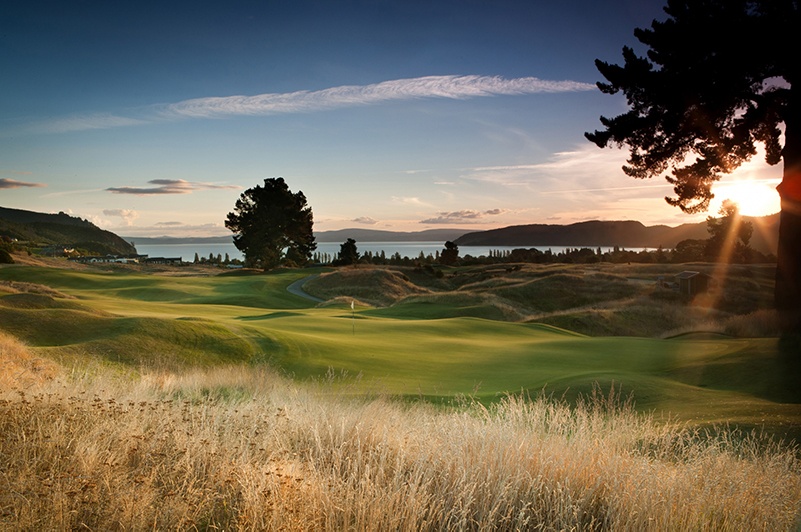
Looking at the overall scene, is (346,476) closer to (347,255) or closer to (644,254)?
(347,255)

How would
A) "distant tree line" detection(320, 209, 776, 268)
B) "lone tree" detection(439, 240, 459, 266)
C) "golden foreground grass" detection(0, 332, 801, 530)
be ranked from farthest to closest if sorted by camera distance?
"lone tree" detection(439, 240, 459, 266)
"distant tree line" detection(320, 209, 776, 268)
"golden foreground grass" detection(0, 332, 801, 530)

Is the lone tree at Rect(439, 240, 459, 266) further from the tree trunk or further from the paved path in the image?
the tree trunk

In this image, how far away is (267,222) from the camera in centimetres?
7375

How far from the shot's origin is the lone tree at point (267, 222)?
73.6 m

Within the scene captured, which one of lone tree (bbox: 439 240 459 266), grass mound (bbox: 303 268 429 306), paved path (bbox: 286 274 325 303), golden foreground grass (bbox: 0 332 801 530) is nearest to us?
golden foreground grass (bbox: 0 332 801 530)

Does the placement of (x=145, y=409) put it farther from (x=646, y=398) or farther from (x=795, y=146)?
(x=795, y=146)

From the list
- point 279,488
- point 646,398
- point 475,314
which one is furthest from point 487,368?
point 475,314

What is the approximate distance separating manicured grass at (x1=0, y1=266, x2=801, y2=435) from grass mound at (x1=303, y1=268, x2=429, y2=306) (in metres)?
27.2

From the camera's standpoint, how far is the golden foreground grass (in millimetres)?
4148

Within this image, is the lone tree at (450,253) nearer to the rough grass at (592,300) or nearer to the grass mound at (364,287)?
the rough grass at (592,300)

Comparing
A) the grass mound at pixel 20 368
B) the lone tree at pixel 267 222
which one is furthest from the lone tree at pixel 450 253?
the grass mound at pixel 20 368

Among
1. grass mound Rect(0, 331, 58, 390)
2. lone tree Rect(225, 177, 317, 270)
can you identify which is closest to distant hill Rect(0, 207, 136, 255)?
lone tree Rect(225, 177, 317, 270)

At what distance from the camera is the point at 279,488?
4.43m

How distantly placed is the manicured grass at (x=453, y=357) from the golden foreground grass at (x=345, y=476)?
3.05 metres
